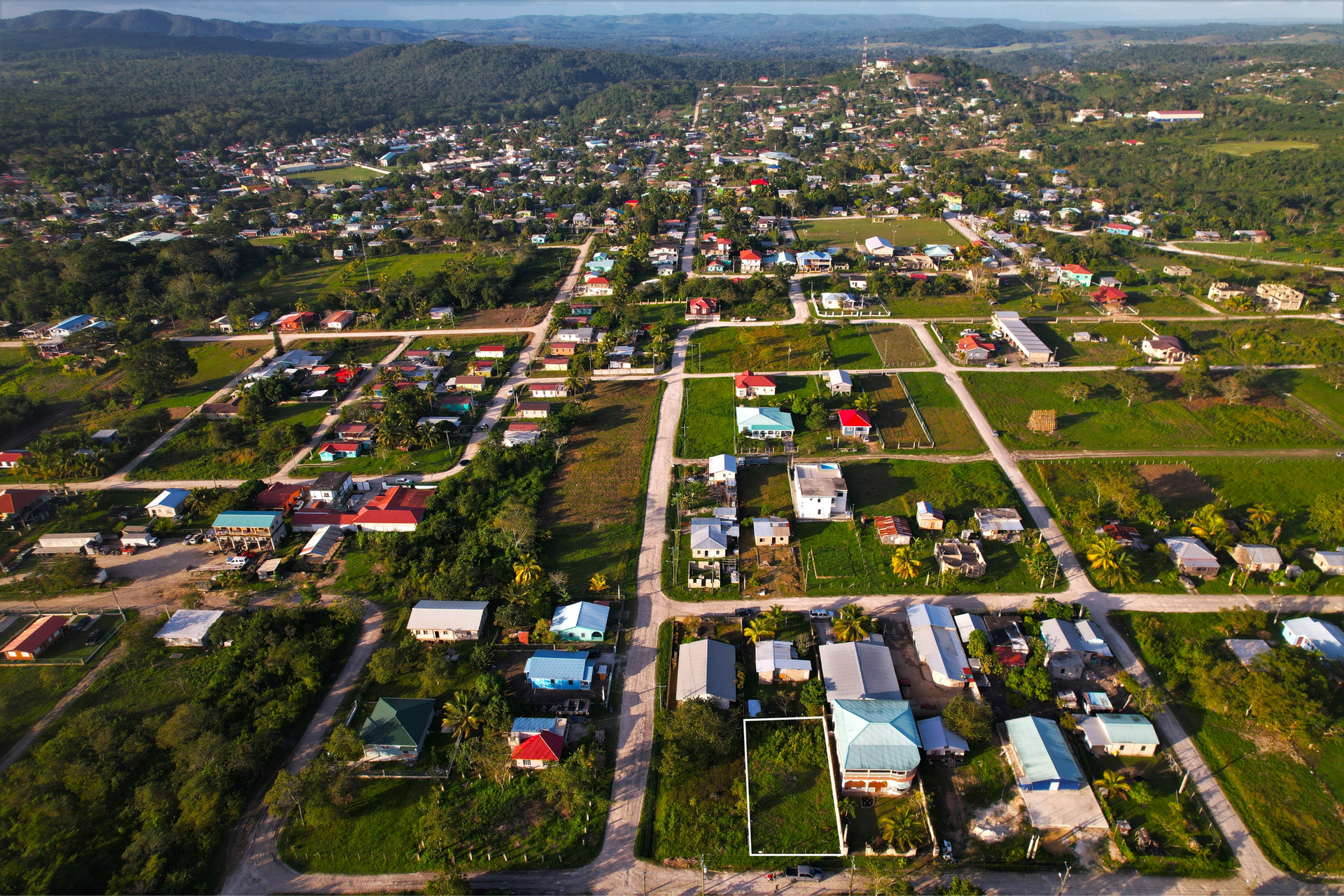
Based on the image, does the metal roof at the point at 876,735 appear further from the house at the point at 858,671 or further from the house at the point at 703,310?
the house at the point at 703,310

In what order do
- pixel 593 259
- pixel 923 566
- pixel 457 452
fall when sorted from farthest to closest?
pixel 593 259 < pixel 457 452 < pixel 923 566

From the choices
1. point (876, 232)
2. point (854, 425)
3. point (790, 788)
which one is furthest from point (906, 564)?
point (876, 232)

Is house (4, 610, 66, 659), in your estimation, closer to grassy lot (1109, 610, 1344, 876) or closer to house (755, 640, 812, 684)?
house (755, 640, 812, 684)

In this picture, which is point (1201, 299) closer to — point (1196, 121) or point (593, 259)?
point (593, 259)

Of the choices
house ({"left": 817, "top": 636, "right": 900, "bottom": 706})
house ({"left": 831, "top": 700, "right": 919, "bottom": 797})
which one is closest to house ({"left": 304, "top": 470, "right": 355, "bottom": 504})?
house ({"left": 817, "top": 636, "right": 900, "bottom": 706})

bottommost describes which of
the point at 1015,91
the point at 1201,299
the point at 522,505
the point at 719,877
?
the point at 719,877

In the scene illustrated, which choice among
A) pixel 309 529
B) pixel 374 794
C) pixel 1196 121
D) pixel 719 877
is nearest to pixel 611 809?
pixel 719 877
